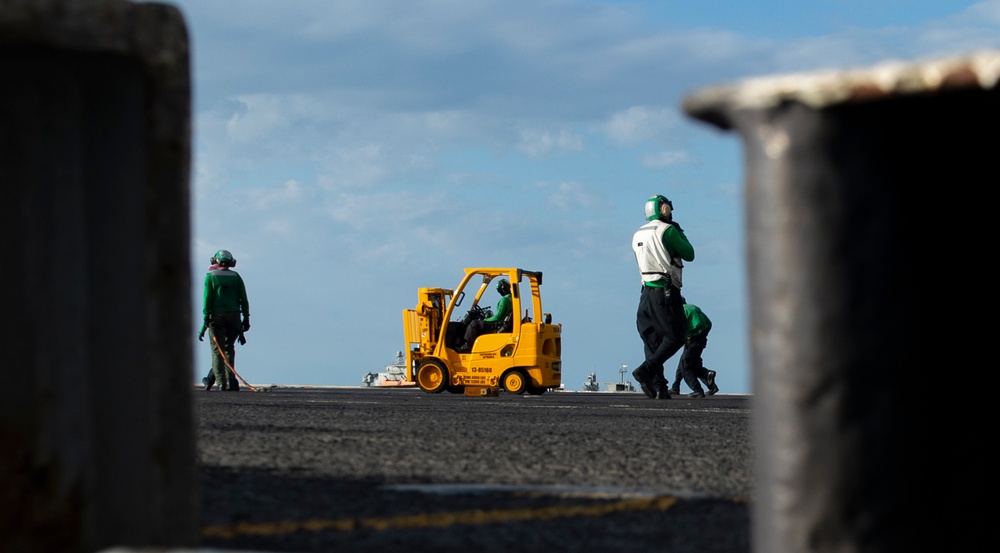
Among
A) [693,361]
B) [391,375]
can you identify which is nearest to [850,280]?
[693,361]

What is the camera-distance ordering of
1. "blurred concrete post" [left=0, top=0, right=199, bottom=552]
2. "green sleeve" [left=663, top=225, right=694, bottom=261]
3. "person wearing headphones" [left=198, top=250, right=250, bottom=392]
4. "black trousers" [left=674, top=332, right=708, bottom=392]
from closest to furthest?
"blurred concrete post" [left=0, top=0, right=199, bottom=552] < "green sleeve" [left=663, top=225, right=694, bottom=261] < "black trousers" [left=674, top=332, right=708, bottom=392] < "person wearing headphones" [left=198, top=250, right=250, bottom=392]

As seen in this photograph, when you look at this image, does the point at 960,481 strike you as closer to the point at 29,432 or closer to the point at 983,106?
the point at 983,106

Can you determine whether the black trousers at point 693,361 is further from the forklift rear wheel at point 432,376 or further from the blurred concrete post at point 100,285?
the blurred concrete post at point 100,285

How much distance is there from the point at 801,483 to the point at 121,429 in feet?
4.08

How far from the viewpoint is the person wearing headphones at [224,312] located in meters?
18.1

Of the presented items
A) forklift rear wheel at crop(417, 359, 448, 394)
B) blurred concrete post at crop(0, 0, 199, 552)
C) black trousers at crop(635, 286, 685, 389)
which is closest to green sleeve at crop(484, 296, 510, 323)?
forklift rear wheel at crop(417, 359, 448, 394)

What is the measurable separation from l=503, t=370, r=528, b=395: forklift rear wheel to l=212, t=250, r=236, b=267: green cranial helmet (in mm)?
3948

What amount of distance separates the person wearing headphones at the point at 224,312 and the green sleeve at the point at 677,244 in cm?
691

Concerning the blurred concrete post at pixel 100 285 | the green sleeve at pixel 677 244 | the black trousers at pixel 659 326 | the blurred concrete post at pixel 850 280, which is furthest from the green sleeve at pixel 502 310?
the blurred concrete post at pixel 850 280

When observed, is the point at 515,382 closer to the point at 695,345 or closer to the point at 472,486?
the point at 695,345

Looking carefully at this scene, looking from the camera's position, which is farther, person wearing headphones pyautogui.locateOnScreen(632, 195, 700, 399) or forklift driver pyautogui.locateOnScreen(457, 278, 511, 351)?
forklift driver pyautogui.locateOnScreen(457, 278, 511, 351)

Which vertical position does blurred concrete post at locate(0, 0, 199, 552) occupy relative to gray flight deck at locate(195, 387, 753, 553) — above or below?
above

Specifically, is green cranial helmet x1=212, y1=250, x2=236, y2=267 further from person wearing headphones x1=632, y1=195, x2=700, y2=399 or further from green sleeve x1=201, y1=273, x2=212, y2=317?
person wearing headphones x1=632, y1=195, x2=700, y2=399

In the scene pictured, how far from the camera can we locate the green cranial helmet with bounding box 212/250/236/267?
18234mm
